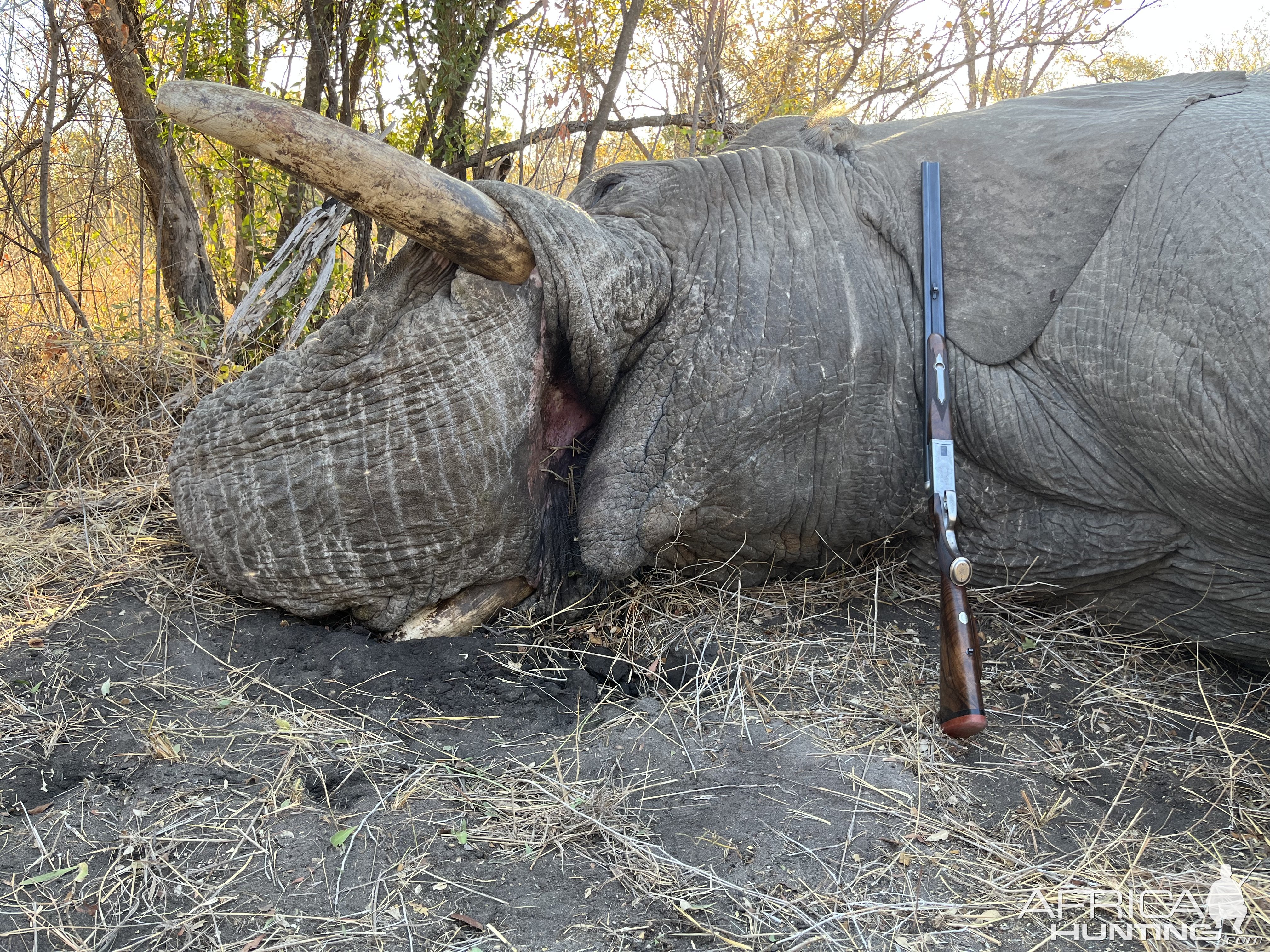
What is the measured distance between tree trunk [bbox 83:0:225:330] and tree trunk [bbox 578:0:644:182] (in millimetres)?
2095

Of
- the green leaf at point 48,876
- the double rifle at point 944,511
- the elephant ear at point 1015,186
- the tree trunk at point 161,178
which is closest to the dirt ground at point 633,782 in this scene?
the green leaf at point 48,876

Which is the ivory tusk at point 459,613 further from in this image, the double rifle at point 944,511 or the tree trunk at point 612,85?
the tree trunk at point 612,85

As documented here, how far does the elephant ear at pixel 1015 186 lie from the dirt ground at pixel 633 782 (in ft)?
2.93

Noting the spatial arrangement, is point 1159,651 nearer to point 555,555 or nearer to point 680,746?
point 680,746

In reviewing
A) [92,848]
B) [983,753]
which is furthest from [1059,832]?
[92,848]

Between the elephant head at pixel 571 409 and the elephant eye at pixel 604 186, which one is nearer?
the elephant head at pixel 571 409

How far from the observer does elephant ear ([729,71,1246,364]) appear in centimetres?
289

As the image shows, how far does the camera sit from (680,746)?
2.47m

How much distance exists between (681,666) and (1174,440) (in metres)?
1.50

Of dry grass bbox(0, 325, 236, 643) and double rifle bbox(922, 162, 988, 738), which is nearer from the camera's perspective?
double rifle bbox(922, 162, 988, 738)

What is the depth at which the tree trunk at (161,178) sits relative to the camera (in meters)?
4.71

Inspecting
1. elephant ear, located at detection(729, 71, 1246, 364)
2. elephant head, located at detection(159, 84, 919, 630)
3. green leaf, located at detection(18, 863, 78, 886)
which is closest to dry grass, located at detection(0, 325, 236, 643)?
elephant head, located at detection(159, 84, 919, 630)

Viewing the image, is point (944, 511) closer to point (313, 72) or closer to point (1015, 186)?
point (1015, 186)

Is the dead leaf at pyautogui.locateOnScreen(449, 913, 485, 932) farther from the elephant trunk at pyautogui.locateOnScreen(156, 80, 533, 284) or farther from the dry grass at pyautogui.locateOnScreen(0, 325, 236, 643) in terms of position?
the elephant trunk at pyautogui.locateOnScreen(156, 80, 533, 284)
